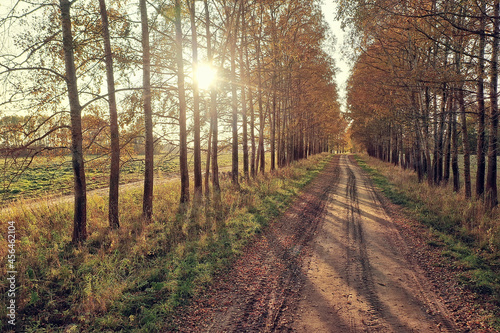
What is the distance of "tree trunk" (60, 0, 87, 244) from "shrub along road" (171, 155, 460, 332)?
14.9 feet

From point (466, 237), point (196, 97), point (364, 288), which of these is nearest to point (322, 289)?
point (364, 288)

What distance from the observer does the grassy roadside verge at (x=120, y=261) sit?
13.9 ft

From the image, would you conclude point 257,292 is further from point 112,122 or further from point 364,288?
point 112,122

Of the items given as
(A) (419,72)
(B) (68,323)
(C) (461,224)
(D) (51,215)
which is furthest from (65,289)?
(A) (419,72)

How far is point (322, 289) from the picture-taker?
4.88 metres

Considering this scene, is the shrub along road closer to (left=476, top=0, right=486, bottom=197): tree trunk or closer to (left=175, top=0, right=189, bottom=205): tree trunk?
(left=175, top=0, right=189, bottom=205): tree trunk

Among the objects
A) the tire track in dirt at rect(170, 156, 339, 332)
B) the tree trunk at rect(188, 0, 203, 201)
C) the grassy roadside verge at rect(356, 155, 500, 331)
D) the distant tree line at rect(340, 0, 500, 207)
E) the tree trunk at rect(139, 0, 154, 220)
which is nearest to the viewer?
the tire track in dirt at rect(170, 156, 339, 332)

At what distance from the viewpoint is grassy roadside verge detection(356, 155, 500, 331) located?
4.76 m

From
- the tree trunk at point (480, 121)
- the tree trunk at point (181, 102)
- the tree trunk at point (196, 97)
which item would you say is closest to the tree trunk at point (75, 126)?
the tree trunk at point (181, 102)

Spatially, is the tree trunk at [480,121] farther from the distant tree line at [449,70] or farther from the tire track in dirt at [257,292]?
the tire track in dirt at [257,292]

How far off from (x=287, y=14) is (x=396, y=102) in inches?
362

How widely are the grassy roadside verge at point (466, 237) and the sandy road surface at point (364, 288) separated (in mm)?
853

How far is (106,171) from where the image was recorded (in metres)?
8.41

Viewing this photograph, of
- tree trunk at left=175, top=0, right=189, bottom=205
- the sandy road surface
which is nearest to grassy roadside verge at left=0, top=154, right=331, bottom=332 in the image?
tree trunk at left=175, top=0, right=189, bottom=205
